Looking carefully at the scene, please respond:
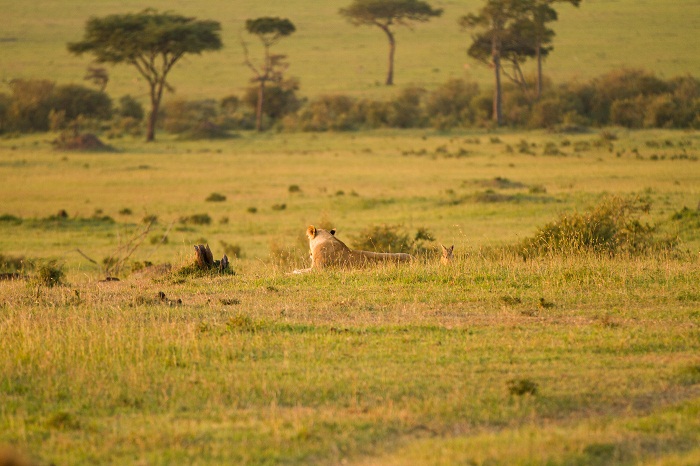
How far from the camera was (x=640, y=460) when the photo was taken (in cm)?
488

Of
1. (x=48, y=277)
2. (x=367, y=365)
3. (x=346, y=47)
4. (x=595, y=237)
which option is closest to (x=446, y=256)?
(x=595, y=237)

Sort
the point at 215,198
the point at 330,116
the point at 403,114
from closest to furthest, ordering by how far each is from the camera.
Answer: the point at 215,198 < the point at 403,114 < the point at 330,116

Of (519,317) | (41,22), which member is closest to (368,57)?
(41,22)

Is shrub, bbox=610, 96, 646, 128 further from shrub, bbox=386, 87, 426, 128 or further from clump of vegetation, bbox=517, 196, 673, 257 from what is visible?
clump of vegetation, bbox=517, 196, 673, 257

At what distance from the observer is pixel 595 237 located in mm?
13461

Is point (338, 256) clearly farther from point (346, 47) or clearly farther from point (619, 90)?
point (346, 47)

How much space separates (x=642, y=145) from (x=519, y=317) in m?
31.7

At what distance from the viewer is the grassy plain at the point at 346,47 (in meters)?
66.9

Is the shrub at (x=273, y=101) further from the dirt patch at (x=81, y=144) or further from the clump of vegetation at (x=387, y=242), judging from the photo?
the clump of vegetation at (x=387, y=242)

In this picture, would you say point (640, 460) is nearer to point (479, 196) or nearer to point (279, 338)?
point (279, 338)

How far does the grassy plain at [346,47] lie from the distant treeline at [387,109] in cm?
663

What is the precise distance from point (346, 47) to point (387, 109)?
32.0 metres

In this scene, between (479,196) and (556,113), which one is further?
(556,113)

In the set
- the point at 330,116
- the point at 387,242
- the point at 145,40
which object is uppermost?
the point at 145,40
